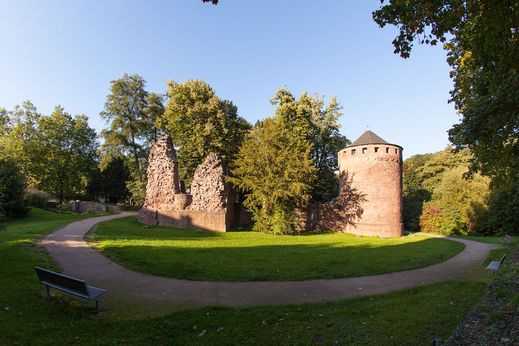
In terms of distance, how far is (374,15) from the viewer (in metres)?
6.20

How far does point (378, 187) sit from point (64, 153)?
37.3 meters

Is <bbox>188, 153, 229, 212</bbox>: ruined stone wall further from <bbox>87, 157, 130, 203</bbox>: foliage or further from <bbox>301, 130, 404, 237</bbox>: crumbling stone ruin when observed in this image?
<bbox>87, 157, 130, 203</bbox>: foliage

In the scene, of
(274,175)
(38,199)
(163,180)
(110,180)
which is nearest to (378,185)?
(274,175)

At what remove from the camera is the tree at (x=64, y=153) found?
4044cm

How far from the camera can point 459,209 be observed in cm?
2972

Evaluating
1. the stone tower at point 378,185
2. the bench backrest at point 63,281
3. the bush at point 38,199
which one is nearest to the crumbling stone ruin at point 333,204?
the stone tower at point 378,185

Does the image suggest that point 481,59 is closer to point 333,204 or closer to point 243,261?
point 243,261

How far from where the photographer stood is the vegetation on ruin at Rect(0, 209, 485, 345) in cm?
487

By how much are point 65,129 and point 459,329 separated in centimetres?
4727

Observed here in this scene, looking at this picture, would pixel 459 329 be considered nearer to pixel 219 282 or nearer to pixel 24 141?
pixel 219 282

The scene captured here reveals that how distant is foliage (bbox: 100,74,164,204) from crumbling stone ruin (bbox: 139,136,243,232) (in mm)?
11551

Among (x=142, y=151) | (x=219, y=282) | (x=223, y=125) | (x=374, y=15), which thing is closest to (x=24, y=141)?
(x=142, y=151)

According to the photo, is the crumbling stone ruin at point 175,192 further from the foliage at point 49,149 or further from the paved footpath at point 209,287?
the foliage at point 49,149

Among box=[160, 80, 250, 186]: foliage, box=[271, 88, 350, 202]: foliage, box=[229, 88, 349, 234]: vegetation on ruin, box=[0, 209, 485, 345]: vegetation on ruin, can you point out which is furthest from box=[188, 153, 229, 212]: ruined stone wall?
box=[0, 209, 485, 345]: vegetation on ruin
